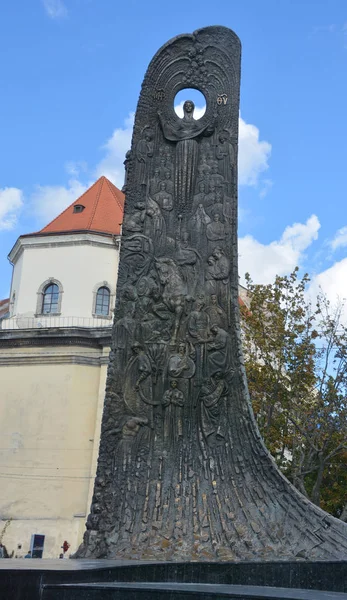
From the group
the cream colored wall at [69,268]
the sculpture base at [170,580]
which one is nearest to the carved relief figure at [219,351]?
the sculpture base at [170,580]

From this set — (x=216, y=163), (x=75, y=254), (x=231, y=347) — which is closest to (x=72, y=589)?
(x=231, y=347)

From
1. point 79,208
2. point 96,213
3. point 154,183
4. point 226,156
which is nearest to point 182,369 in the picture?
point 154,183

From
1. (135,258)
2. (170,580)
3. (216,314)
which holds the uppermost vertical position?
(135,258)

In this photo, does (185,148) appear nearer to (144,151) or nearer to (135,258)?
(144,151)

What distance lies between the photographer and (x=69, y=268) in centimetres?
2625

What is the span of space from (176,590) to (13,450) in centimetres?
1905

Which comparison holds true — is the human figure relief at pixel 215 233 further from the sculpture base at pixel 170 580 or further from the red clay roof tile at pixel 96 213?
the red clay roof tile at pixel 96 213

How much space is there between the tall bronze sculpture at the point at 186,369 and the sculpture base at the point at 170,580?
27cm

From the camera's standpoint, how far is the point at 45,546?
834 inches

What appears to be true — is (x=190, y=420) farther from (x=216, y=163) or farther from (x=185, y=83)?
(x=185, y=83)

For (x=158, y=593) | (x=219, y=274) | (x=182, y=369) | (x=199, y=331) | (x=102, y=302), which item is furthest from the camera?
(x=102, y=302)

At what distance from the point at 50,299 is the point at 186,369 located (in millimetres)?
18531

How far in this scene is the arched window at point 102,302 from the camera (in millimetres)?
25797

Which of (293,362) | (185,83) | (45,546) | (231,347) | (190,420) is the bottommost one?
(45,546)
